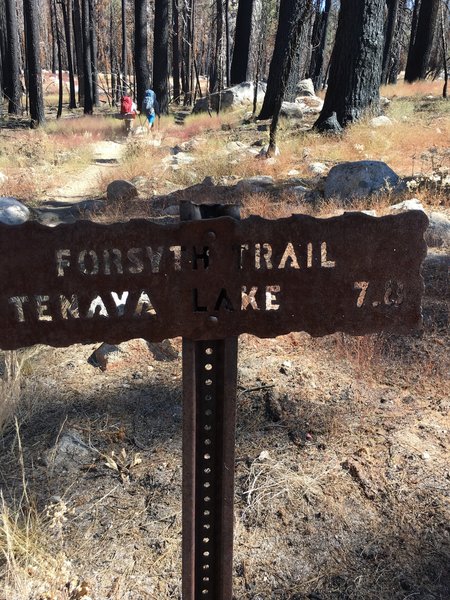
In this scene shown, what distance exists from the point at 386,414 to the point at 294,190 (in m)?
4.72

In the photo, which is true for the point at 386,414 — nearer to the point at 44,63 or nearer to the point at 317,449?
the point at 317,449

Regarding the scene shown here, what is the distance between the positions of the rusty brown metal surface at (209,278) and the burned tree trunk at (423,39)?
70.5 feet

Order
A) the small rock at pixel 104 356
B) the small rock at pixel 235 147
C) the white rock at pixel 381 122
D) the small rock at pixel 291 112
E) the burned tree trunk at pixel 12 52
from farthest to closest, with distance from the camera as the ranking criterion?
the burned tree trunk at pixel 12 52 → the small rock at pixel 291 112 → the small rock at pixel 235 147 → the white rock at pixel 381 122 → the small rock at pixel 104 356

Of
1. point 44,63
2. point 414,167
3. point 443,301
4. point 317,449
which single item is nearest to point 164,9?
point 414,167

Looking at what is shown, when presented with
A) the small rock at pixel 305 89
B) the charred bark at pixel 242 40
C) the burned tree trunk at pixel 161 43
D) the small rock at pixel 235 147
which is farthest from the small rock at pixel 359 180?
the burned tree trunk at pixel 161 43

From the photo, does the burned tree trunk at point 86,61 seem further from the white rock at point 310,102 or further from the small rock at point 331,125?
the small rock at point 331,125

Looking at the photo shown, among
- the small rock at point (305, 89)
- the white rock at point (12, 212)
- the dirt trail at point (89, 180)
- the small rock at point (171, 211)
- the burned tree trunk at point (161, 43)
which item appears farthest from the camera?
the burned tree trunk at point (161, 43)

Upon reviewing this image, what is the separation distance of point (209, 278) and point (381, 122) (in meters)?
10.4

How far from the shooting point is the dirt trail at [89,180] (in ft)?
32.6

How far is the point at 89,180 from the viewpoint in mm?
11469

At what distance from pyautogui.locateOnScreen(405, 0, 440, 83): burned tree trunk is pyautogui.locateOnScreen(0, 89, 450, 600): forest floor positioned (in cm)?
1945

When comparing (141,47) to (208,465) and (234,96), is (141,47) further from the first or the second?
(208,465)

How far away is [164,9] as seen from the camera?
65.6 ft

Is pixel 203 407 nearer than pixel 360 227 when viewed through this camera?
No
